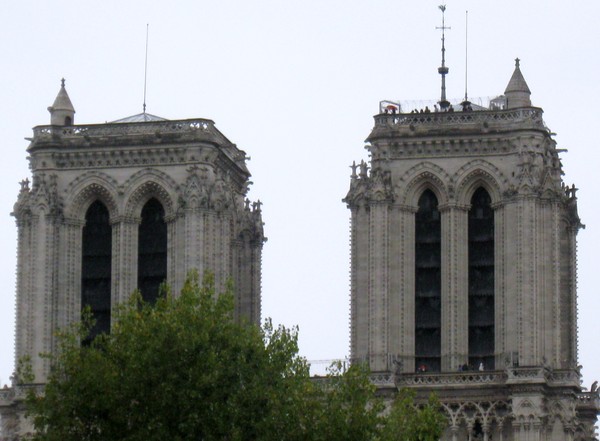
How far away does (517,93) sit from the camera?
388 feet

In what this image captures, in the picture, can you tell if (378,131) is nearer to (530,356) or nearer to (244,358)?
(530,356)

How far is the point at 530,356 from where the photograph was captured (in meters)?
114

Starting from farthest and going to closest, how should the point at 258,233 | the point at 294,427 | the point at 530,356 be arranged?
the point at 258,233, the point at 530,356, the point at 294,427

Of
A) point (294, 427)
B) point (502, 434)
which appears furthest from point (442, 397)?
point (294, 427)

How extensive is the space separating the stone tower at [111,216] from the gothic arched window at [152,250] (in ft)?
0.13

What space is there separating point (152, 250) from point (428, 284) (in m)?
11.4

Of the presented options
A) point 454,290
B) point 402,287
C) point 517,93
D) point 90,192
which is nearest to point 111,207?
point 90,192

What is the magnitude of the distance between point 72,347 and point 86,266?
66.6ft

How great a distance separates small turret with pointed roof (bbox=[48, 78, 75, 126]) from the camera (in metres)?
122

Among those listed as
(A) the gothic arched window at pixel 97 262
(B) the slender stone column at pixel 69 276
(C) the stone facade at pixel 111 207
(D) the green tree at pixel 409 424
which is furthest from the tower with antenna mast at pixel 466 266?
(D) the green tree at pixel 409 424

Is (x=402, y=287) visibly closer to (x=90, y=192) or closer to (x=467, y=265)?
(x=467, y=265)

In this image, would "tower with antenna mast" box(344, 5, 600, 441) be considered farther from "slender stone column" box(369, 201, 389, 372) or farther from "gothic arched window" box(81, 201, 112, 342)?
"gothic arched window" box(81, 201, 112, 342)

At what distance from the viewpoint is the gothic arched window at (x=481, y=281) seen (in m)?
116

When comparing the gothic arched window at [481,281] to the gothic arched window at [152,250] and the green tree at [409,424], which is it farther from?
the green tree at [409,424]
